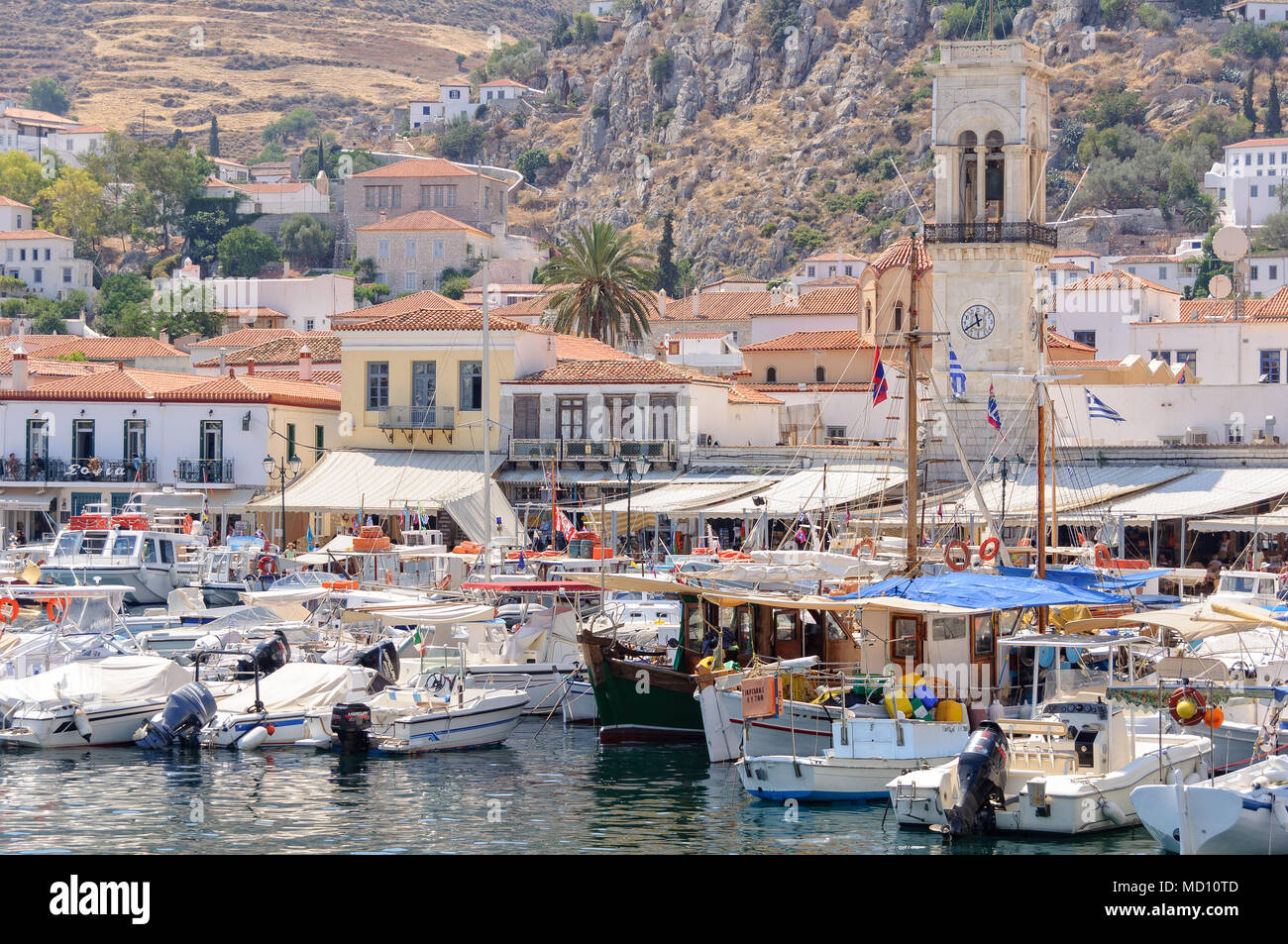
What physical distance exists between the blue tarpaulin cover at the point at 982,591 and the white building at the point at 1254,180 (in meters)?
124

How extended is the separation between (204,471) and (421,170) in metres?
96.2

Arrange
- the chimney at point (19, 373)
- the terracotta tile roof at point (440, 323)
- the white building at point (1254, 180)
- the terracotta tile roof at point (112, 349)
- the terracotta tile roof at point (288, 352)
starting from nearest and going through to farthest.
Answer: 1. the terracotta tile roof at point (440, 323)
2. the chimney at point (19, 373)
3. the terracotta tile roof at point (288, 352)
4. the terracotta tile roof at point (112, 349)
5. the white building at point (1254, 180)

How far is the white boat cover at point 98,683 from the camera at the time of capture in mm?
33219

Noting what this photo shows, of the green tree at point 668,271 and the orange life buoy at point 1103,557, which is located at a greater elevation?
the green tree at point 668,271

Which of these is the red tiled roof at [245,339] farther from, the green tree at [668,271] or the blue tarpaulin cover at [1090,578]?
the blue tarpaulin cover at [1090,578]

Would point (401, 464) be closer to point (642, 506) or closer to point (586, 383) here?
point (586, 383)

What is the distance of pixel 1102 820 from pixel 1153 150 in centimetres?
14012

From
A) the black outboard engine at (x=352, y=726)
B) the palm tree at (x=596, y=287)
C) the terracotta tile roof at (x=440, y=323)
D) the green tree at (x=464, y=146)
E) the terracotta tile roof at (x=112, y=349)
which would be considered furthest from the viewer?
the green tree at (x=464, y=146)

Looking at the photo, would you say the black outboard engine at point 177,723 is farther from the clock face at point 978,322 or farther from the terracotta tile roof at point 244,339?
the terracotta tile roof at point 244,339

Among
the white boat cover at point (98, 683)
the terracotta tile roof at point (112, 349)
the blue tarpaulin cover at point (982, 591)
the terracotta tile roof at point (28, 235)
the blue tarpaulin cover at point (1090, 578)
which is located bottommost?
the white boat cover at point (98, 683)

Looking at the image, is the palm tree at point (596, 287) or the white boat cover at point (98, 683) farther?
the palm tree at point (596, 287)

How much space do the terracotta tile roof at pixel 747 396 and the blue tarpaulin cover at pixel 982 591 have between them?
33.1 meters

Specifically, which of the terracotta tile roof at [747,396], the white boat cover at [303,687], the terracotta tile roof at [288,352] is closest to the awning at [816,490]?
the terracotta tile roof at [747,396]

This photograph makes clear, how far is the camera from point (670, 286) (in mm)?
141125
